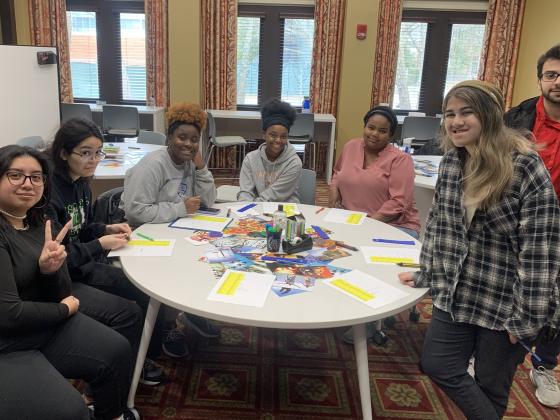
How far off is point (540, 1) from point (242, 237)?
20.1 feet

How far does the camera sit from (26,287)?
57.1 inches

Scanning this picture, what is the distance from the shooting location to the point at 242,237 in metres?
2.06

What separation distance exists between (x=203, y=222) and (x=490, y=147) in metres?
1.37

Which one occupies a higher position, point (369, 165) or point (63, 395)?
point (369, 165)

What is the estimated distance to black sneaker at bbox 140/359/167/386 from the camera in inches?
81.8

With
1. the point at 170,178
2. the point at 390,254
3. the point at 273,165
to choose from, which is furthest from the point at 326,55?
the point at 390,254

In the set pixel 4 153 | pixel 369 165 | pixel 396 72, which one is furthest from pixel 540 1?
pixel 4 153

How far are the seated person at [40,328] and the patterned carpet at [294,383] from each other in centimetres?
44

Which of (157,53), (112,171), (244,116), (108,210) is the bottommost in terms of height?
(108,210)

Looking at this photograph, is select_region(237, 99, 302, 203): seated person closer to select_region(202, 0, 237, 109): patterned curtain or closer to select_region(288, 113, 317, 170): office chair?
select_region(288, 113, 317, 170): office chair

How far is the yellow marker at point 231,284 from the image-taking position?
1.52 meters

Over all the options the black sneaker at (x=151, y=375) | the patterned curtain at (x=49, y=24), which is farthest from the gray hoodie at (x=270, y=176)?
the patterned curtain at (x=49, y=24)

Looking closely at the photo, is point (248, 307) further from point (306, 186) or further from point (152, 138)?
point (152, 138)

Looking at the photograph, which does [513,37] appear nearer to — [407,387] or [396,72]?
[396,72]
